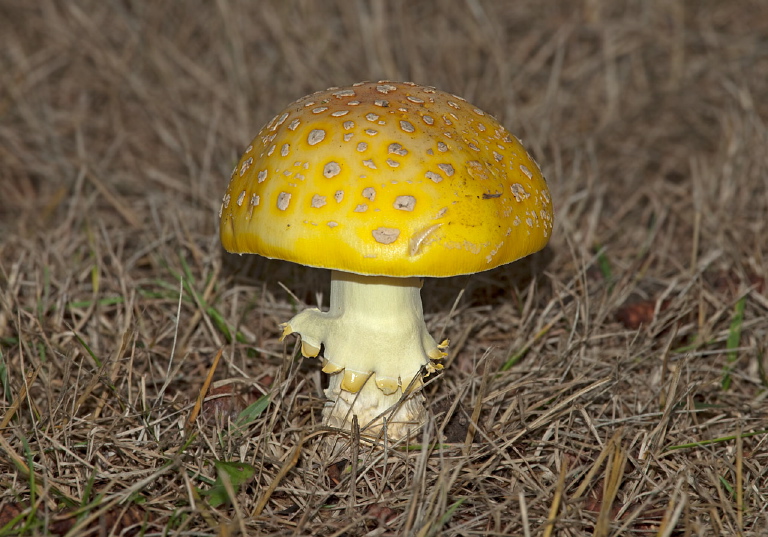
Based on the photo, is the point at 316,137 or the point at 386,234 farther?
the point at 316,137

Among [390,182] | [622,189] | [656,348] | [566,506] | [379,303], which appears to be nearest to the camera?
[390,182]

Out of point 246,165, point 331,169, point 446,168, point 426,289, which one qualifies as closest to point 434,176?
point 446,168

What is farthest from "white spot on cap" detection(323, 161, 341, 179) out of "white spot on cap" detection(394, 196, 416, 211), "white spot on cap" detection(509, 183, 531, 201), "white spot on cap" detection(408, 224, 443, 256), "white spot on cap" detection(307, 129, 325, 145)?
"white spot on cap" detection(509, 183, 531, 201)

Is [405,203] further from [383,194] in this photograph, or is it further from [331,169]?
[331,169]

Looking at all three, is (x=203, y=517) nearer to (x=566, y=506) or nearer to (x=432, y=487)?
(x=432, y=487)

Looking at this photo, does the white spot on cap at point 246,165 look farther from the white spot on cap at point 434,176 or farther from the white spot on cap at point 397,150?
the white spot on cap at point 434,176

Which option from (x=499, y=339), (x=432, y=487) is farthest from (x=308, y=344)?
(x=499, y=339)
